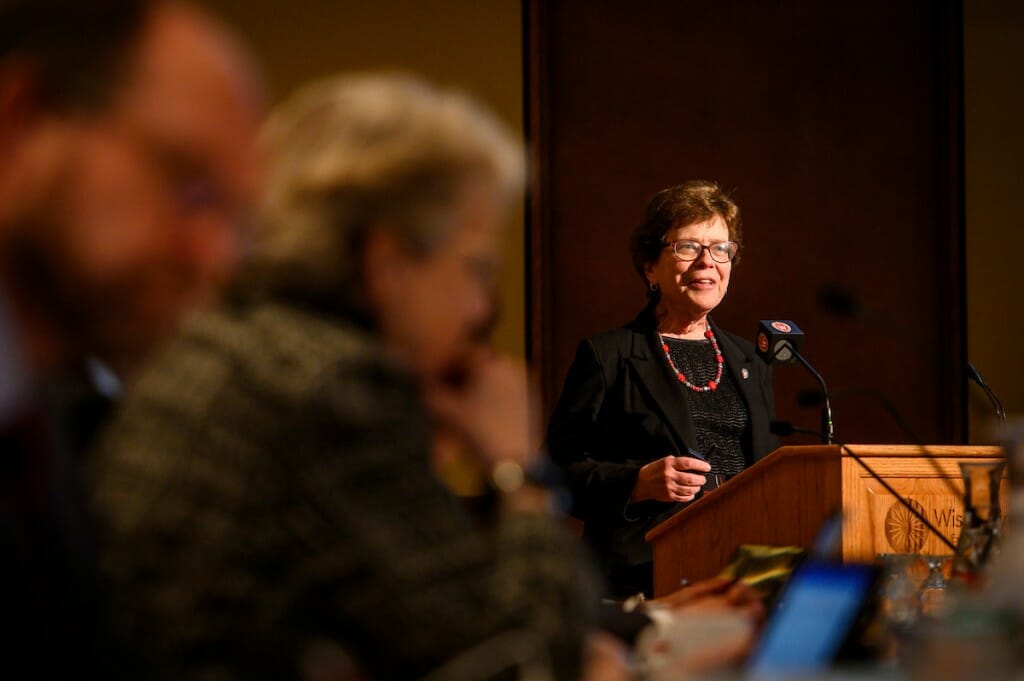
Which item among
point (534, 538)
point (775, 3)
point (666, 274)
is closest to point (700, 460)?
point (666, 274)

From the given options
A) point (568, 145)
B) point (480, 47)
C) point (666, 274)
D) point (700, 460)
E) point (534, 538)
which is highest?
point (480, 47)

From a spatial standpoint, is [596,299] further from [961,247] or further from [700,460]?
[700,460]

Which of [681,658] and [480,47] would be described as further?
[480,47]

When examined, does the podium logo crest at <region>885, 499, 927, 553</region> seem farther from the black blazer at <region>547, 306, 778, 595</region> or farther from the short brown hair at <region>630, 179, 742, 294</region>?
the short brown hair at <region>630, 179, 742, 294</region>

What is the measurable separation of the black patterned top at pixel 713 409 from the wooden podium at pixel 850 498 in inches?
19.0

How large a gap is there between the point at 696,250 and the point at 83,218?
2.92 m

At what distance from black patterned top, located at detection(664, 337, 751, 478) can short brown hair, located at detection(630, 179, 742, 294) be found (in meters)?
0.27

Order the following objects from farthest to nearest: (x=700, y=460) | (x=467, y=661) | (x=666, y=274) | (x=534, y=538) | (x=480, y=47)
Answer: (x=480, y=47) < (x=666, y=274) < (x=700, y=460) < (x=534, y=538) < (x=467, y=661)

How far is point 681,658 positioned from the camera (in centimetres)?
150

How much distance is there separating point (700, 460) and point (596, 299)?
2.20 m

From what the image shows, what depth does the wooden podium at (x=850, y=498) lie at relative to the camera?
2826 mm

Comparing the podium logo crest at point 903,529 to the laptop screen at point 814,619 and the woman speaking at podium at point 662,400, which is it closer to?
the woman speaking at podium at point 662,400

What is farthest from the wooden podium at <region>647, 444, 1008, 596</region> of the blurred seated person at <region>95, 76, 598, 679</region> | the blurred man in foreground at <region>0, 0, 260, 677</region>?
the blurred man in foreground at <region>0, 0, 260, 677</region>

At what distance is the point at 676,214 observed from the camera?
386 centimetres
